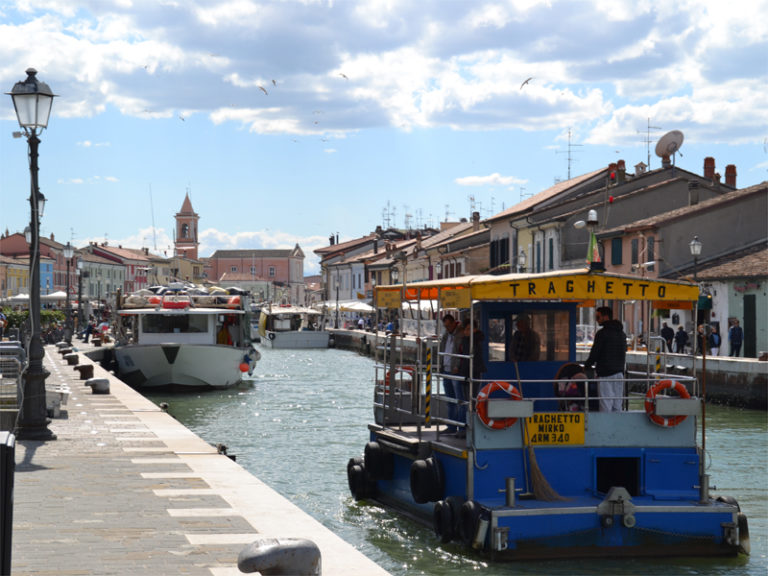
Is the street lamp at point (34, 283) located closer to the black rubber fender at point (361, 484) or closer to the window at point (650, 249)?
the black rubber fender at point (361, 484)

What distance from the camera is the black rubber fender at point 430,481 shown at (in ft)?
41.4

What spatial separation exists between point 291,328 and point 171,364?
→ 211 ft

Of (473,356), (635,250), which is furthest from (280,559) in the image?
(635,250)

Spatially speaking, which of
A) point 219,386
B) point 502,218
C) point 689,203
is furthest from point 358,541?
point 502,218

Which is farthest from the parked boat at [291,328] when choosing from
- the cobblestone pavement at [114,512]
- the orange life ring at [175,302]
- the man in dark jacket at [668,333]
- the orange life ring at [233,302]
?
the cobblestone pavement at [114,512]

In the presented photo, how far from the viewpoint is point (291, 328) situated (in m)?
102

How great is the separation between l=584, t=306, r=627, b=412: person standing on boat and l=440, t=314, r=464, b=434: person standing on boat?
5.65ft

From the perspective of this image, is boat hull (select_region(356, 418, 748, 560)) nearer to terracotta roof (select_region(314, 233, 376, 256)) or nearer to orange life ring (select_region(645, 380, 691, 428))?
orange life ring (select_region(645, 380, 691, 428))

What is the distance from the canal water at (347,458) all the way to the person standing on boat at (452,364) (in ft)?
4.80

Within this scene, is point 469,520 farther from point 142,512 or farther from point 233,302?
point 233,302

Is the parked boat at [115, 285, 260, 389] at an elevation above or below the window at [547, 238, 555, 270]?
below

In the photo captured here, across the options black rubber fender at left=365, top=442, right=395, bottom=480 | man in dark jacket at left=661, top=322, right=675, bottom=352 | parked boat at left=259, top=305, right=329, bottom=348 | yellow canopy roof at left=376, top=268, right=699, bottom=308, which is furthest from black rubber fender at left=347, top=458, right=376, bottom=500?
parked boat at left=259, top=305, right=329, bottom=348

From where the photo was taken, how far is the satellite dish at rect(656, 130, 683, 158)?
55.3m

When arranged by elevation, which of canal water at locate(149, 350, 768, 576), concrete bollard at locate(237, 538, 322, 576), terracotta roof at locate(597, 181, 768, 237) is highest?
terracotta roof at locate(597, 181, 768, 237)
